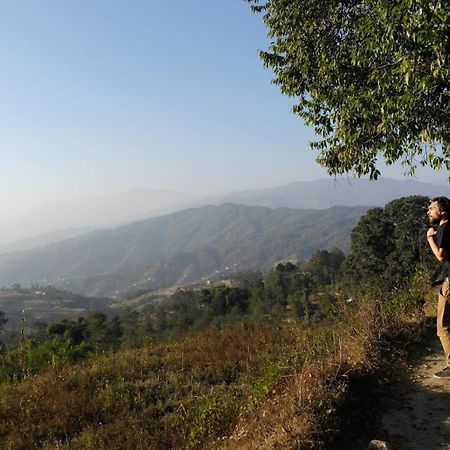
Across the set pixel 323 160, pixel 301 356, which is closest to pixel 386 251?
pixel 323 160

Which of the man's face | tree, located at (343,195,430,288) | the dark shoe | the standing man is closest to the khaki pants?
the standing man

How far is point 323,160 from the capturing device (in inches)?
348

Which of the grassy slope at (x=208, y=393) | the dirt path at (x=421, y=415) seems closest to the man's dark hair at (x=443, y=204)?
the grassy slope at (x=208, y=393)

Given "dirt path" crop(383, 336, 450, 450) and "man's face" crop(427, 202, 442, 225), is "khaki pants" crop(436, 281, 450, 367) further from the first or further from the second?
"man's face" crop(427, 202, 442, 225)

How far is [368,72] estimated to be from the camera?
22.7 ft

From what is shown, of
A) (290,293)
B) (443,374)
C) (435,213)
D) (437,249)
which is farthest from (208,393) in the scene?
(290,293)

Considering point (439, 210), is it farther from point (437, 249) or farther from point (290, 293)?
point (290, 293)

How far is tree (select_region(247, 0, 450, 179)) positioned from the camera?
5199 mm

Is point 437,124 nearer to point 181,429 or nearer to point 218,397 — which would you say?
point 218,397

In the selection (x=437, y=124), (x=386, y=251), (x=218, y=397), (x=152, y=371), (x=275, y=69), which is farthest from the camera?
(x=386, y=251)

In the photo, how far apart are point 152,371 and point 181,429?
2685 millimetres

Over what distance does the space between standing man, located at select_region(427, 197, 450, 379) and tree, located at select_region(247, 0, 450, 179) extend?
4.85ft

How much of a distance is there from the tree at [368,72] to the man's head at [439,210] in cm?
135

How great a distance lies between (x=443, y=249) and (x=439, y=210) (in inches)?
20.4
